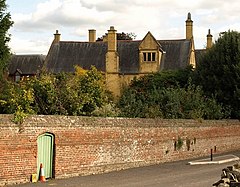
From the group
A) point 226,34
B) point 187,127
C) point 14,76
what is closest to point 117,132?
point 187,127

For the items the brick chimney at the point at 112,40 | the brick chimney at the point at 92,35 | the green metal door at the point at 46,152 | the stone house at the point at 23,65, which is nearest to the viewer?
the green metal door at the point at 46,152

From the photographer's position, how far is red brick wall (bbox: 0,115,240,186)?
21.4 metres

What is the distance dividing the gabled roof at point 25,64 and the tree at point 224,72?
1503 inches

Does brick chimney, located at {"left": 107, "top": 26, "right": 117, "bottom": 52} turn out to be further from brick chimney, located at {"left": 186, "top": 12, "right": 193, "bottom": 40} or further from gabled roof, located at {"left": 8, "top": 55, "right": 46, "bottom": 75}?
gabled roof, located at {"left": 8, "top": 55, "right": 46, "bottom": 75}

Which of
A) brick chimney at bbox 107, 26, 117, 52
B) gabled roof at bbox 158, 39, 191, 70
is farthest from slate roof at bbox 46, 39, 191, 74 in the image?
brick chimney at bbox 107, 26, 117, 52

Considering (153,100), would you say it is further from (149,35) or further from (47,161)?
(149,35)

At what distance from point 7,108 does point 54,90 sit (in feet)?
11.4

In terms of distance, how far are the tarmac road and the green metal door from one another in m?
0.74

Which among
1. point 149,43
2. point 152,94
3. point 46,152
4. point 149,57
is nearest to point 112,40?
point 149,43

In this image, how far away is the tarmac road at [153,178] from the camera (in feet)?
71.7

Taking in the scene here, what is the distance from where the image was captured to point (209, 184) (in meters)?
22.0

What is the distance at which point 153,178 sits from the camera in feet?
80.5

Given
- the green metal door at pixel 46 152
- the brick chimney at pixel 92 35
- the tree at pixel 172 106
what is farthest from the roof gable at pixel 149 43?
the green metal door at pixel 46 152

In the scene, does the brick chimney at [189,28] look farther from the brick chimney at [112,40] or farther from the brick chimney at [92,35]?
the brick chimney at [92,35]
